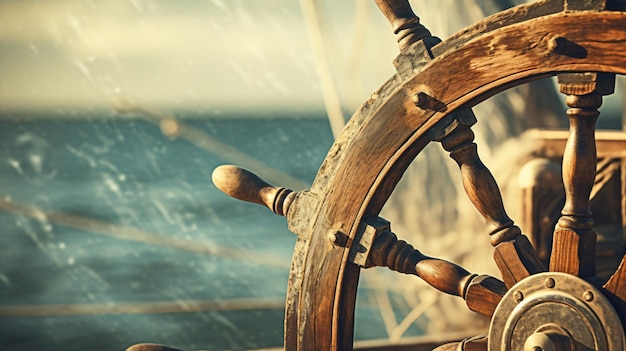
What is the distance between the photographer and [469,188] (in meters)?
1.34

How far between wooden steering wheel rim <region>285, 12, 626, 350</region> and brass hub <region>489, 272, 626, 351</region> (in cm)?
25

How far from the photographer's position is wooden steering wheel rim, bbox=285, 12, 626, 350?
1193mm

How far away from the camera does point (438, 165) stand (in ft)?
15.4

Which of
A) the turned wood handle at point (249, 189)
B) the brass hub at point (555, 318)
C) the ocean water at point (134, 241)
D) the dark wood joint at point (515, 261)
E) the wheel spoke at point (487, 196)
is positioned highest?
the ocean water at point (134, 241)

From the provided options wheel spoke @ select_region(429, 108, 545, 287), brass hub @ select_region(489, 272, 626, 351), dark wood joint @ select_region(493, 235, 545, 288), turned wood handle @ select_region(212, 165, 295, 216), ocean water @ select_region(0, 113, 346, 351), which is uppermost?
ocean water @ select_region(0, 113, 346, 351)

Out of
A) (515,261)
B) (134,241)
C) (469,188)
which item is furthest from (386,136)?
(134,241)

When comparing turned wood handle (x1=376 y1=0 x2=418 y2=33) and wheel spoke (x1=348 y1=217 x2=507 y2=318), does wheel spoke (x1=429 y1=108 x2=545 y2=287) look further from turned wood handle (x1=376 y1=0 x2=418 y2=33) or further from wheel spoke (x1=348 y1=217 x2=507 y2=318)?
turned wood handle (x1=376 y1=0 x2=418 y2=33)

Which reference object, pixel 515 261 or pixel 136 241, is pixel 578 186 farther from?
pixel 136 241

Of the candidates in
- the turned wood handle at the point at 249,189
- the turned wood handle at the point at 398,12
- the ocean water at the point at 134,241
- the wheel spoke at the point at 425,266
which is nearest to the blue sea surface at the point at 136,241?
the ocean water at the point at 134,241

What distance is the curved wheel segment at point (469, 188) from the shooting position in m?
1.20

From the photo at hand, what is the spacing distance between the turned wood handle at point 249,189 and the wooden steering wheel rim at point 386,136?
0.04m

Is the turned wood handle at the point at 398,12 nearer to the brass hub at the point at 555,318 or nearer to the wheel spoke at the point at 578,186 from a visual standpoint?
the wheel spoke at the point at 578,186

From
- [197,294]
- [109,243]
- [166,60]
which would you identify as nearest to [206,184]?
[166,60]

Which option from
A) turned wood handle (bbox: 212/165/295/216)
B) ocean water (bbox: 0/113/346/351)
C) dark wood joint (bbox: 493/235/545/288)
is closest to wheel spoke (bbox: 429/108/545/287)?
dark wood joint (bbox: 493/235/545/288)
